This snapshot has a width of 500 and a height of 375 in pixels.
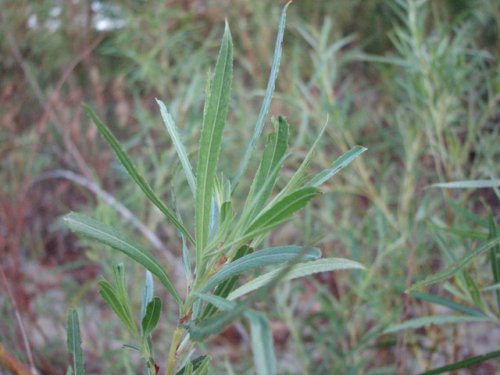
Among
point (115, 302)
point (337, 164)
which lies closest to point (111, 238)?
point (115, 302)

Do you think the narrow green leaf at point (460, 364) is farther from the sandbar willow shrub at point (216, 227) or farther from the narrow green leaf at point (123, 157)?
the narrow green leaf at point (123, 157)

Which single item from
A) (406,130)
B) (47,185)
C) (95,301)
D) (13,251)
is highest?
(406,130)

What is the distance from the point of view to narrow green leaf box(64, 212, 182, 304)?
34 cm

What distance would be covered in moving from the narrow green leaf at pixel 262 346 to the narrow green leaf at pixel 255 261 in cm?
8

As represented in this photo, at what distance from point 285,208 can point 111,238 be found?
116 mm

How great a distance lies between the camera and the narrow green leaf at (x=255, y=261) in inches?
14.2

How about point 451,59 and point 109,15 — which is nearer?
point 451,59

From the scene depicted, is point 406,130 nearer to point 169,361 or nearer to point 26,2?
point 169,361

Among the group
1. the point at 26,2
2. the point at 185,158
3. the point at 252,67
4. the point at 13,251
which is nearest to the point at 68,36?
the point at 26,2

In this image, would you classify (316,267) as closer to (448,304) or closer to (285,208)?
(285,208)

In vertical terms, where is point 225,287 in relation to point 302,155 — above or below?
above

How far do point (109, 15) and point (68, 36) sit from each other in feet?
1.49

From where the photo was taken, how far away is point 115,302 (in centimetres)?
38

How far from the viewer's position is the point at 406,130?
3.47 feet
